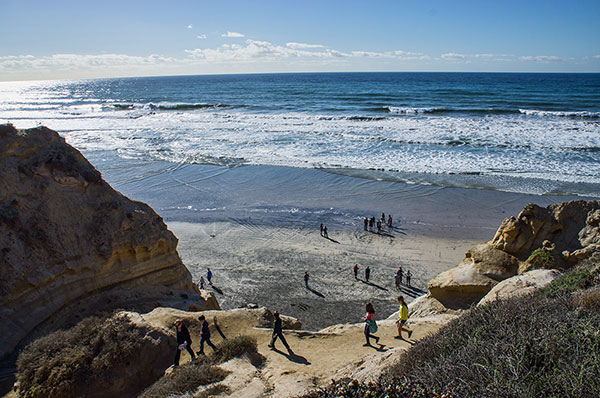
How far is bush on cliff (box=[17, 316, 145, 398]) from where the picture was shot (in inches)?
242

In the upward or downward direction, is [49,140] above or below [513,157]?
above

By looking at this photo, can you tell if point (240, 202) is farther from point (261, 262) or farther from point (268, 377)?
point (268, 377)

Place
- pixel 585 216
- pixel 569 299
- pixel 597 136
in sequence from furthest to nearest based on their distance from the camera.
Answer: pixel 597 136
pixel 585 216
pixel 569 299

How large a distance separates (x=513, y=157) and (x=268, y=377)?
27.0m

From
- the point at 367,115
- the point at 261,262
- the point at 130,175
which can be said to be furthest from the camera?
the point at 367,115

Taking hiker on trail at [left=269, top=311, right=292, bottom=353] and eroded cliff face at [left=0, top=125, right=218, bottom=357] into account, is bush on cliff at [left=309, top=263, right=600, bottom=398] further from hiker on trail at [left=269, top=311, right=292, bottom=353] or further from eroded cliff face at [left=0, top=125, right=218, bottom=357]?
eroded cliff face at [left=0, top=125, right=218, bottom=357]

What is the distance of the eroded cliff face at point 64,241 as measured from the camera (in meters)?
7.67

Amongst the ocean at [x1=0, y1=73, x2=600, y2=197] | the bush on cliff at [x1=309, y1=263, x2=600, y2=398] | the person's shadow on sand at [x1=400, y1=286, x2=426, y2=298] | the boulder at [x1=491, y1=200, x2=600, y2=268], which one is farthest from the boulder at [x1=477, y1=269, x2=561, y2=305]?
the ocean at [x1=0, y1=73, x2=600, y2=197]

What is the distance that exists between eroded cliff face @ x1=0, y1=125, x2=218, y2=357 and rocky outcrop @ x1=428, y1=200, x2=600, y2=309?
6661 mm

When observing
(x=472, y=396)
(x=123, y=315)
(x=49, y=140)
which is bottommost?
(x=123, y=315)

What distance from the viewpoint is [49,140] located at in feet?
30.5

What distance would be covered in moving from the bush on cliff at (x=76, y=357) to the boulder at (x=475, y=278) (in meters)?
7.41

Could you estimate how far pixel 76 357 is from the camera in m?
6.43

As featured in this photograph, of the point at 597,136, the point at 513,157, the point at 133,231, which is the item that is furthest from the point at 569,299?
the point at 597,136
